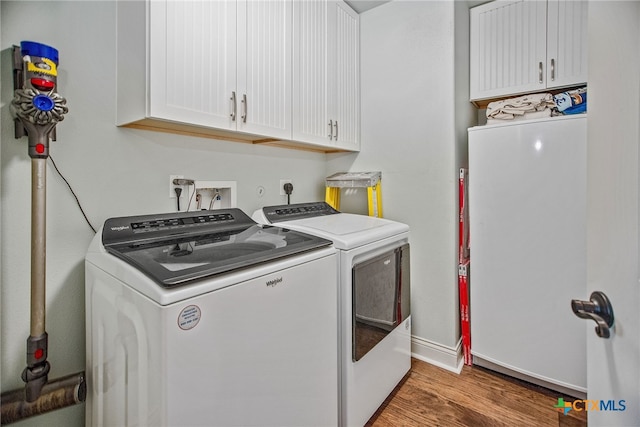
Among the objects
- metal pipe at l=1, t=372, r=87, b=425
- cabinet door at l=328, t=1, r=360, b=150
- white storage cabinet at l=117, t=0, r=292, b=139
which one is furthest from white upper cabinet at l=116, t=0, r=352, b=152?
metal pipe at l=1, t=372, r=87, b=425

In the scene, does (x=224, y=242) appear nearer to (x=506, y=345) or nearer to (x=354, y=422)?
(x=354, y=422)

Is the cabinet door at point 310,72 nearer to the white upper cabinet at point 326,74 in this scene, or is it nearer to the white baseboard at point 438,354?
the white upper cabinet at point 326,74

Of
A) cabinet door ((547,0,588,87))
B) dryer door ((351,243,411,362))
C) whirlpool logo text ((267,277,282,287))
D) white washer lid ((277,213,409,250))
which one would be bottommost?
dryer door ((351,243,411,362))

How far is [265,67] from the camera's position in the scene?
1.57 meters

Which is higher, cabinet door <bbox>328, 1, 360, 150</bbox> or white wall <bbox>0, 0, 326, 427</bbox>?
cabinet door <bbox>328, 1, 360, 150</bbox>

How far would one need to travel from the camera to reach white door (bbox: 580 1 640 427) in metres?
0.55

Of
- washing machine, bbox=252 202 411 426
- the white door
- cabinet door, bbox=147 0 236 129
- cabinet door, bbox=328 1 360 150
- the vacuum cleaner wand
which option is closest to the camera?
the white door

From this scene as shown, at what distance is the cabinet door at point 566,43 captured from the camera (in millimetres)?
1802

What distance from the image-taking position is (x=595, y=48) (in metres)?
0.66

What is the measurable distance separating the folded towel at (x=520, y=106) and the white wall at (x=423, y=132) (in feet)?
0.71

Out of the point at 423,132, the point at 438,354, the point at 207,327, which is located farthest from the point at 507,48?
the point at 207,327

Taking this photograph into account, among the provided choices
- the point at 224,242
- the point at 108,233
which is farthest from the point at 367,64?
the point at 108,233

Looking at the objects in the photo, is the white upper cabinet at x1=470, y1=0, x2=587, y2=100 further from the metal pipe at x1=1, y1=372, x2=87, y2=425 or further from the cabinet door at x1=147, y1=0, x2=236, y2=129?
the metal pipe at x1=1, y1=372, x2=87, y2=425

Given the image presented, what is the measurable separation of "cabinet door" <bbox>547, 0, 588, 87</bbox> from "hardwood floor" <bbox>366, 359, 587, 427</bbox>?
6.29 feet
